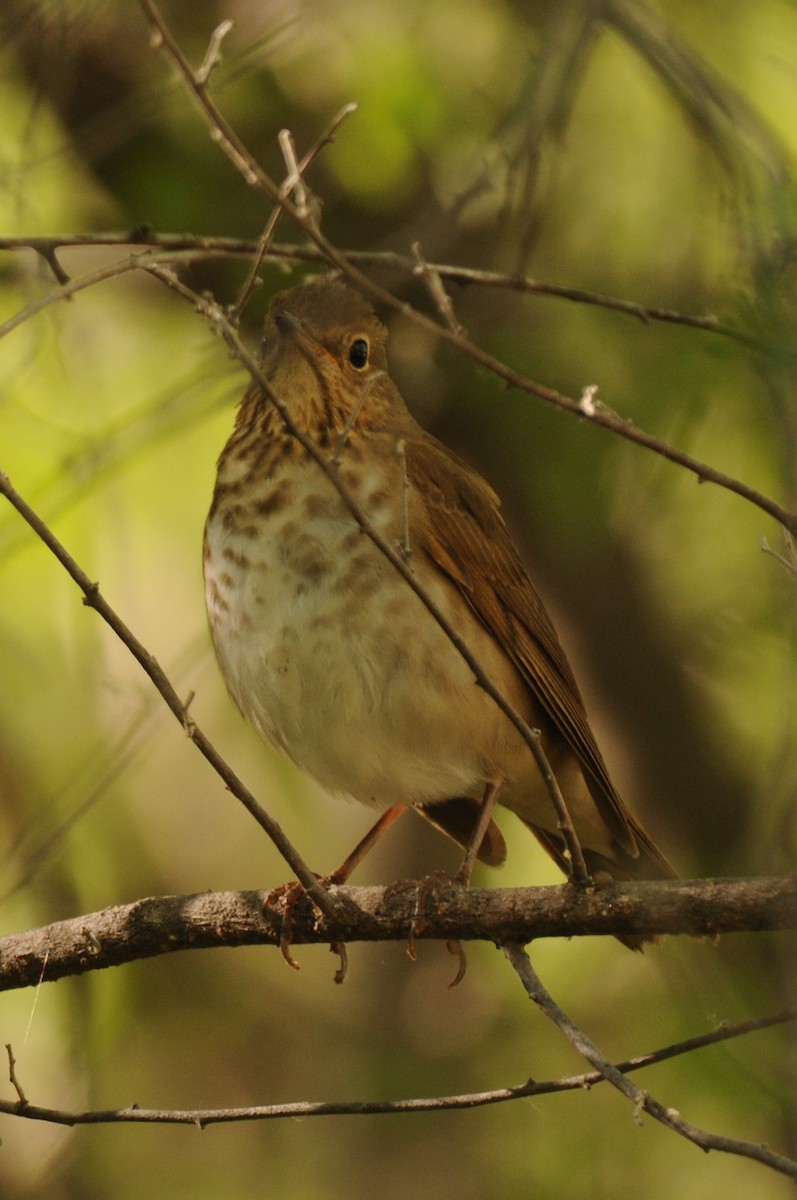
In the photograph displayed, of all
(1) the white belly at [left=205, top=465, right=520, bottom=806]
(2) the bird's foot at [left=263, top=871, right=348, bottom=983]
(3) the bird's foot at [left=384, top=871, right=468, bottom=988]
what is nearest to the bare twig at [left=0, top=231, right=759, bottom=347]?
(1) the white belly at [left=205, top=465, right=520, bottom=806]

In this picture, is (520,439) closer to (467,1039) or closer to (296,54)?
Result: (296,54)

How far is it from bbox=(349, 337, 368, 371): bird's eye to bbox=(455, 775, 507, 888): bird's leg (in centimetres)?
113

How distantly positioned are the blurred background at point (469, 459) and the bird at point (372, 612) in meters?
0.49

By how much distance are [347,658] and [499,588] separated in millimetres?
545

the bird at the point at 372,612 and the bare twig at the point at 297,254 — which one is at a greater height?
the bare twig at the point at 297,254


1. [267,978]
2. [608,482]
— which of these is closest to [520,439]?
[608,482]

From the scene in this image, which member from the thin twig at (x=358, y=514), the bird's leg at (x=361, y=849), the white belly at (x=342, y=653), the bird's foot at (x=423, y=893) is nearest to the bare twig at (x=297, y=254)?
the thin twig at (x=358, y=514)

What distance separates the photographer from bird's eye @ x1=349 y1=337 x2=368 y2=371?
13.0 ft

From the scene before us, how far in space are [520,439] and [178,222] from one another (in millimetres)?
1319

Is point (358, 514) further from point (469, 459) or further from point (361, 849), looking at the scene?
point (469, 459)

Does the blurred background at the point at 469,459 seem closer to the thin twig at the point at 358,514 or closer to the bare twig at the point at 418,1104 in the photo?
the bare twig at the point at 418,1104

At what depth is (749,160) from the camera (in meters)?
3.80

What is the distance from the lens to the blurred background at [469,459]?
456cm

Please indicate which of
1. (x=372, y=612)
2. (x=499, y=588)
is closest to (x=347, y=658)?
(x=372, y=612)
